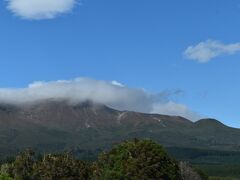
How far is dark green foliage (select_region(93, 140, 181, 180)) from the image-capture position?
4286 inches

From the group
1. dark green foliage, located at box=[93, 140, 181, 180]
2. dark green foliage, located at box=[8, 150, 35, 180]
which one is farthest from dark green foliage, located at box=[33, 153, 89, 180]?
dark green foliage, located at box=[93, 140, 181, 180]

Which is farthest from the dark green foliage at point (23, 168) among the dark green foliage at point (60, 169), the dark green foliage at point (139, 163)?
the dark green foliage at point (139, 163)

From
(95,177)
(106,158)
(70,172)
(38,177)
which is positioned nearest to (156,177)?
(106,158)

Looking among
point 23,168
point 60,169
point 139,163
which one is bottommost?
point 23,168

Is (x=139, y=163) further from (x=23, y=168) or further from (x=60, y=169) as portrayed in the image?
(x=23, y=168)

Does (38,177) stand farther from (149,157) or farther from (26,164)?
(149,157)

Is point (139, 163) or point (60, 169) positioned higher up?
point (139, 163)

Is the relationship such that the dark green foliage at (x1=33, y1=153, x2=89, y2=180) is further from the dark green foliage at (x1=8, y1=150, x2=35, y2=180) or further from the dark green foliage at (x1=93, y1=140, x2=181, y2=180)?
the dark green foliage at (x1=93, y1=140, x2=181, y2=180)

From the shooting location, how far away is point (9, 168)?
541 feet

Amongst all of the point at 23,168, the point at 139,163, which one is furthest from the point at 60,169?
the point at 139,163

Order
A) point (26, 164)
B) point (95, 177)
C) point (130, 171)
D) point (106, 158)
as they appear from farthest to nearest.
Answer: point (26, 164)
point (95, 177)
point (106, 158)
point (130, 171)

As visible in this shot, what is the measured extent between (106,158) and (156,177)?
15.1 meters

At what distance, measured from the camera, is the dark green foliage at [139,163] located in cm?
10888

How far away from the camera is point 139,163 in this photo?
110000mm
